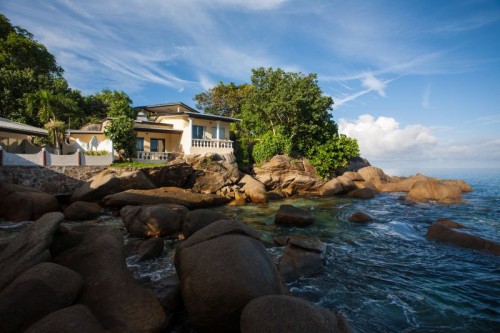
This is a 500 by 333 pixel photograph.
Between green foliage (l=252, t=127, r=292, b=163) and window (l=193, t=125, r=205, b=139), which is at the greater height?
window (l=193, t=125, r=205, b=139)

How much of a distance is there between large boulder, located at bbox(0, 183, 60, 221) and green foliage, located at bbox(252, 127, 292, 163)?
68.5ft

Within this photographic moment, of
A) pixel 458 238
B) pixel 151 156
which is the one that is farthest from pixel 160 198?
pixel 458 238

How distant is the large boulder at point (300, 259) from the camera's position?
7.34 m

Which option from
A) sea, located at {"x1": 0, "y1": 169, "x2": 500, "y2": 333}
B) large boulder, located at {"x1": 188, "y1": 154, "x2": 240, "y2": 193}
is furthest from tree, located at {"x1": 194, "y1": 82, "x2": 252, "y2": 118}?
sea, located at {"x1": 0, "y1": 169, "x2": 500, "y2": 333}

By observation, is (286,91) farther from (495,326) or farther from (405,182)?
(495,326)

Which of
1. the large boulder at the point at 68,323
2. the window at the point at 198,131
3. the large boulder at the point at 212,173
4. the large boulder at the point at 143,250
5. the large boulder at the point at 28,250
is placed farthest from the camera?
the window at the point at 198,131

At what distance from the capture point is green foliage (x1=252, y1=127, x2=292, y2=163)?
101 feet

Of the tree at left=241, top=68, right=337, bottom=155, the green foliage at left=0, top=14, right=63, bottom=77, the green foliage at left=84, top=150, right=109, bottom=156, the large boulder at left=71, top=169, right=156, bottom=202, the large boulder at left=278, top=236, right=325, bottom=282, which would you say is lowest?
Result: the large boulder at left=278, top=236, right=325, bottom=282

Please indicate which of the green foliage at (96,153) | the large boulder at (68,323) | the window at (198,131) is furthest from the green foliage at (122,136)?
the large boulder at (68,323)

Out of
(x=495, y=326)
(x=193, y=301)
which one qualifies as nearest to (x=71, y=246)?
(x=193, y=301)

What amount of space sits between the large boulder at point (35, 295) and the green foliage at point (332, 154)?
2869 cm

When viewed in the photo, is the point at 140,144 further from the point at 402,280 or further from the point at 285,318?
the point at 285,318

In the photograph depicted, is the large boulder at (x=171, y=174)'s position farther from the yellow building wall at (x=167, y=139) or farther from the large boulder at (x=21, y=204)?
the large boulder at (x=21, y=204)

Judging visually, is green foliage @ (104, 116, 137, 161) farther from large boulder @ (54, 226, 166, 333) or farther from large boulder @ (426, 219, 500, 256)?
large boulder @ (426, 219, 500, 256)
